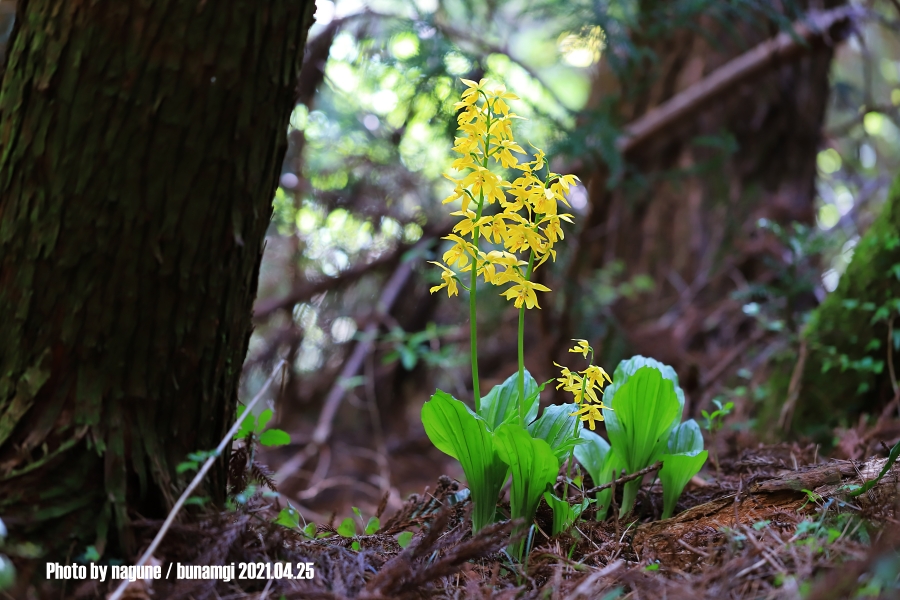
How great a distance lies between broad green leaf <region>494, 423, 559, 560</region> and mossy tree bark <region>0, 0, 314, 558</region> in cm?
77

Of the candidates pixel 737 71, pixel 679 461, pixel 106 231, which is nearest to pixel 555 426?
pixel 679 461

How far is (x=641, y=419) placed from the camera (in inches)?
71.6

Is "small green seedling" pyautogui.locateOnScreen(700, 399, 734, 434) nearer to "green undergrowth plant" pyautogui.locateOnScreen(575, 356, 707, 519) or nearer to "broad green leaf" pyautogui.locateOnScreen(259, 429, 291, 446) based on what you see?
"green undergrowth plant" pyautogui.locateOnScreen(575, 356, 707, 519)

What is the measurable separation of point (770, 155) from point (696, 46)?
1.23m

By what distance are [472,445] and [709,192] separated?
490 centimetres

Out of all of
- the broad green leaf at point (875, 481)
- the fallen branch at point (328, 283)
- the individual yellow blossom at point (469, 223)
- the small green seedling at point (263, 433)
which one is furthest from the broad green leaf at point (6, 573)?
the fallen branch at point (328, 283)

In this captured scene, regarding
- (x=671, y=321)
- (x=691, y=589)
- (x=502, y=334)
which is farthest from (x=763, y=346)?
(x=691, y=589)

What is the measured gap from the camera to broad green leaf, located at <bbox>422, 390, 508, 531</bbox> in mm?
1530

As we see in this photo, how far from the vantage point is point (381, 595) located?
121cm

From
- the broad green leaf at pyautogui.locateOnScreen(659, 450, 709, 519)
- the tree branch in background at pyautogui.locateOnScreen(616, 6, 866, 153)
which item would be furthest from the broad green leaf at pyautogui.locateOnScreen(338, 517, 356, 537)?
the tree branch in background at pyautogui.locateOnScreen(616, 6, 866, 153)

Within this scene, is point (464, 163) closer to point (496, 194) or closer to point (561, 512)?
point (496, 194)

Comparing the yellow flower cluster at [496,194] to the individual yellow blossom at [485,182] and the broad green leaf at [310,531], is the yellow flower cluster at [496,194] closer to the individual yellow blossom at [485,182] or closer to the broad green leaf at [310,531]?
the individual yellow blossom at [485,182]

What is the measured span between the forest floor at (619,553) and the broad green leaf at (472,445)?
0.31 ft

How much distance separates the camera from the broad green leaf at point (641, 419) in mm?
1775
